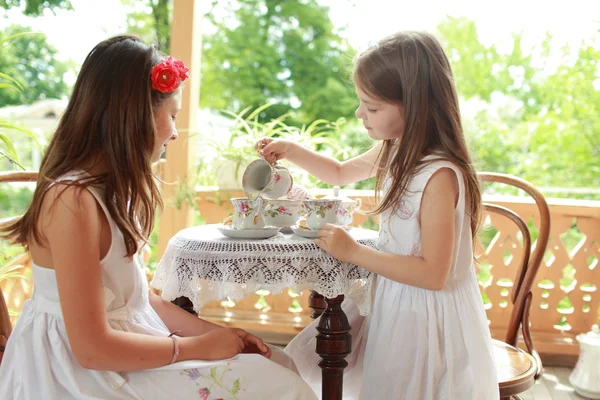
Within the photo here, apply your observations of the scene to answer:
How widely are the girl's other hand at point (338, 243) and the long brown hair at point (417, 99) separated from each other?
0.23 metres

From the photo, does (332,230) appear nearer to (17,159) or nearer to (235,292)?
(235,292)

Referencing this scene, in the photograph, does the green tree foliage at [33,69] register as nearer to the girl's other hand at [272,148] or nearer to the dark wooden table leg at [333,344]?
the girl's other hand at [272,148]

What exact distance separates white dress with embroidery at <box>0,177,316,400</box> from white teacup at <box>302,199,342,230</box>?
412 millimetres

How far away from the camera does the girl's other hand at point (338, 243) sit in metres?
1.65

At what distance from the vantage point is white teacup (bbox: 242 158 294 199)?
6.07 feet

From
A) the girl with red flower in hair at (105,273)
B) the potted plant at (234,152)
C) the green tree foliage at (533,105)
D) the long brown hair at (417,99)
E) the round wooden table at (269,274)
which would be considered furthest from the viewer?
the green tree foliage at (533,105)

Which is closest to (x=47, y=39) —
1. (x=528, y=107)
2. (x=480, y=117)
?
(x=480, y=117)

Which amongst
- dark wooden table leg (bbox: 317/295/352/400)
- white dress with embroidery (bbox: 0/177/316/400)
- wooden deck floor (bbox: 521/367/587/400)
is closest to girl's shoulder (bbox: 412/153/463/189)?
dark wooden table leg (bbox: 317/295/352/400)

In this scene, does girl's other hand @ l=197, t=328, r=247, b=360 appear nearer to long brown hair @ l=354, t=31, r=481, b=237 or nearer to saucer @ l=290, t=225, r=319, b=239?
saucer @ l=290, t=225, r=319, b=239

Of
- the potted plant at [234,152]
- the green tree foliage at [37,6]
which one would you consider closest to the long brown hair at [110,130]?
the potted plant at [234,152]

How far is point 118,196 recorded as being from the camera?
1442 millimetres

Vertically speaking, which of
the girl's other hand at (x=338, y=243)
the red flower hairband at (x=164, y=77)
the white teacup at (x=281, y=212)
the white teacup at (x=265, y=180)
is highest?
the red flower hairband at (x=164, y=77)

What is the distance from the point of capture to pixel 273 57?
7.61 m

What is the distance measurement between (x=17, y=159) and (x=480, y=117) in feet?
15.9
